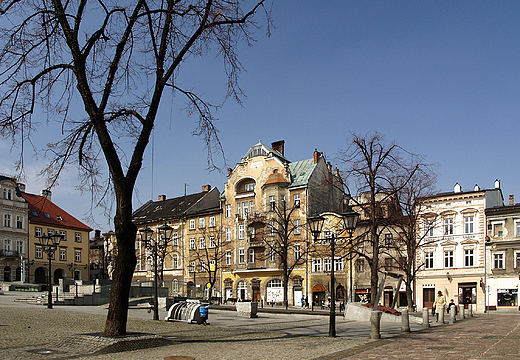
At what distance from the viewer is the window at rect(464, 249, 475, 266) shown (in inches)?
1910

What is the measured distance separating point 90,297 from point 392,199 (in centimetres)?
2122

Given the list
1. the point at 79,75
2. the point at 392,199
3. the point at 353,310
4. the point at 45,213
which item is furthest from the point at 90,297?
the point at 45,213

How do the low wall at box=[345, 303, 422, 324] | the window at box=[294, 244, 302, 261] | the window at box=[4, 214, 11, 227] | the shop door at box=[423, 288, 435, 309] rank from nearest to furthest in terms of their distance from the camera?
the low wall at box=[345, 303, 422, 324] → the shop door at box=[423, 288, 435, 309] → the window at box=[294, 244, 302, 261] → the window at box=[4, 214, 11, 227]

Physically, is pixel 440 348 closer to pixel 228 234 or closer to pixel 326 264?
pixel 326 264

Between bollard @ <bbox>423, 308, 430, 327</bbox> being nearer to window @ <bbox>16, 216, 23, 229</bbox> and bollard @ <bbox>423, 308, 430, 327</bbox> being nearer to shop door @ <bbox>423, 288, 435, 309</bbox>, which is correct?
shop door @ <bbox>423, 288, 435, 309</bbox>

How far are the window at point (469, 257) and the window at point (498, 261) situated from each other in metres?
1.95

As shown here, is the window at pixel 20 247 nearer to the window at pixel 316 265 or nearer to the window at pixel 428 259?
the window at pixel 316 265

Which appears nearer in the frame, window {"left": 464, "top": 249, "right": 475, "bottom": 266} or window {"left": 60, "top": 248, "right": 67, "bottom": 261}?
window {"left": 464, "top": 249, "right": 475, "bottom": 266}

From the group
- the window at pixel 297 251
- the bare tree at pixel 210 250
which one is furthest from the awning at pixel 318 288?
the bare tree at pixel 210 250

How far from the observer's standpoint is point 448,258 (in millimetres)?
49969

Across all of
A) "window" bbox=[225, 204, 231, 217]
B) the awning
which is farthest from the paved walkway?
"window" bbox=[225, 204, 231, 217]

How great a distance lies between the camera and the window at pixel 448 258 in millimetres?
49812

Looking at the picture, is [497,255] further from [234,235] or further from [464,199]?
[234,235]

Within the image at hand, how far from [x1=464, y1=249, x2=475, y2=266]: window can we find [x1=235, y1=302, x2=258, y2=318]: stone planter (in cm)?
3122
